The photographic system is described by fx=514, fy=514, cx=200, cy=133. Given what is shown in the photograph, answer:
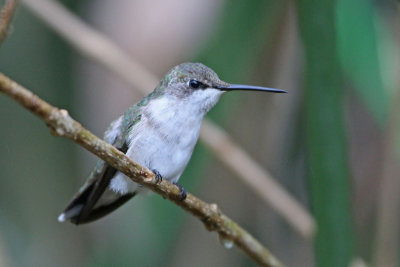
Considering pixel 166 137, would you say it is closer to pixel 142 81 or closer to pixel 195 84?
pixel 195 84

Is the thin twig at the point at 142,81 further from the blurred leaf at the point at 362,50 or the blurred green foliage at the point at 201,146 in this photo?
the blurred leaf at the point at 362,50

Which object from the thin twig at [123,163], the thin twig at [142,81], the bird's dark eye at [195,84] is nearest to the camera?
the thin twig at [123,163]

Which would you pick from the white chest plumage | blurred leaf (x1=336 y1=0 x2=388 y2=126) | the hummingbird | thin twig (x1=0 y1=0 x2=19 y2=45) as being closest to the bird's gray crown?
the hummingbird

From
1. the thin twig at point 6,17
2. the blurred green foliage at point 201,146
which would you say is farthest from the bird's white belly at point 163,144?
the thin twig at point 6,17

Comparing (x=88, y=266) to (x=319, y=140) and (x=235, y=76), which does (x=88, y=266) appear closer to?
(x=235, y=76)

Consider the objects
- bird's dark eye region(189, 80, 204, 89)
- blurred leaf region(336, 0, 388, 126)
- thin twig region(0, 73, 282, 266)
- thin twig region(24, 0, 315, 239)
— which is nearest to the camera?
thin twig region(0, 73, 282, 266)

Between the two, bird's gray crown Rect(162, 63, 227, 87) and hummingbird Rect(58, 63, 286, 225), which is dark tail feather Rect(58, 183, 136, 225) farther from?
bird's gray crown Rect(162, 63, 227, 87)

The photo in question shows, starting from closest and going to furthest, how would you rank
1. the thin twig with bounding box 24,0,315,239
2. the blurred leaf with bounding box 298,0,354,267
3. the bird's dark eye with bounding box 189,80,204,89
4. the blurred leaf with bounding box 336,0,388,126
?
the blurred leaf with bounding box 298,0,354,267 < the blurred leaf with bounding box 336,0,388,126 < the bird's dark eye with bounding box 189,80,204,89 < the thin twig with bounding box 24,0,315,239
